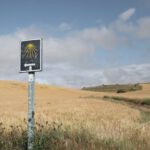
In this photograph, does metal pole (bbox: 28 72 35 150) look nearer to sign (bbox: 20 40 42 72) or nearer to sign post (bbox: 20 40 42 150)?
sign post (bbox: 20 40 42 150)

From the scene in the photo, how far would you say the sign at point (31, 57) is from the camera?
390 inches

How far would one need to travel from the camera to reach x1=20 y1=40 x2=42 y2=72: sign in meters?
9.91

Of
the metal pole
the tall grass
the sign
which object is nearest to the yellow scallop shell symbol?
the sign

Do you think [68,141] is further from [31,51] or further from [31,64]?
[31,51]

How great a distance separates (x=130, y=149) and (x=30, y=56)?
3020 mm

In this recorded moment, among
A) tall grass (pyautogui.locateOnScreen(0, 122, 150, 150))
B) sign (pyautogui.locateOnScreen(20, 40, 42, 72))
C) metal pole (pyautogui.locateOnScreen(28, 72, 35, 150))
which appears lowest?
tall grass (pyautogui.locateOnScreen(0, 122, 150, 150))

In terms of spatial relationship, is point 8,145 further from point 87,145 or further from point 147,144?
point 147,144

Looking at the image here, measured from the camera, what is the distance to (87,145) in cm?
1029

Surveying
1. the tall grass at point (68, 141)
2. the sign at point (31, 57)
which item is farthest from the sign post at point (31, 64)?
the tall grass at point (68, 141)

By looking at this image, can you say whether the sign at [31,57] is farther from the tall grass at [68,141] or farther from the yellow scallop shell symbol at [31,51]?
the tall grass at [68,141]

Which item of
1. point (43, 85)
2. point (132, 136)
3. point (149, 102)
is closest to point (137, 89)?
point (43, 85)

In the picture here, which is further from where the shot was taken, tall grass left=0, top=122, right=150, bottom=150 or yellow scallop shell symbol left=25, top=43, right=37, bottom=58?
tall grass left=0, top=122, right=150, bottom=150

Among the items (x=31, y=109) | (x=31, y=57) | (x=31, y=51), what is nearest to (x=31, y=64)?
(x=31, y=57)

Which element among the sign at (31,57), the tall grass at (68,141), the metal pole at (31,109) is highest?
the sign at (31,57)
